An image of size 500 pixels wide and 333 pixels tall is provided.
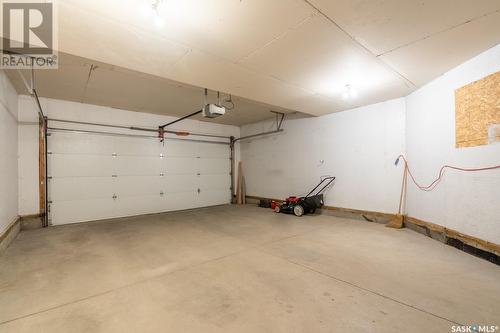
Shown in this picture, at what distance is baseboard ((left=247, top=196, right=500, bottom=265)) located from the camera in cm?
270

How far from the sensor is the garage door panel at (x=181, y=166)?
6554mm

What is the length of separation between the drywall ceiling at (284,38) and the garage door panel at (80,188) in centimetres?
349

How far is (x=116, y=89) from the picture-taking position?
4348 millimetres

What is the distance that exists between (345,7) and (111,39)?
2354mm

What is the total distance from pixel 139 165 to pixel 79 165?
128 centimetres

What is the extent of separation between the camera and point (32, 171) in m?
4.59

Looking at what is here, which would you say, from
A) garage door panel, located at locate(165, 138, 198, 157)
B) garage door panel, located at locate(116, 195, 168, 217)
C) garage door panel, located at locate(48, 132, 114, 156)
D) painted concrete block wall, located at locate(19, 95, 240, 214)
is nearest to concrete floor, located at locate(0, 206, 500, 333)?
painted concrete block wall, located at locate(19, 95, 240, 214)

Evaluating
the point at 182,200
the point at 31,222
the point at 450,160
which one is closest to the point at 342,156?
the point at 450,160

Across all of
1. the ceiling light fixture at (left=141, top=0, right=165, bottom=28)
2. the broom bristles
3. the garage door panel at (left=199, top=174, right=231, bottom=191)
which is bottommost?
the broom bristles

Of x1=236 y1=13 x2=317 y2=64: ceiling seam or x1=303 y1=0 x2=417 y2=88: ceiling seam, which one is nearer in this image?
x1=303 y1=0 x2=417 y2=88: ceiling seam

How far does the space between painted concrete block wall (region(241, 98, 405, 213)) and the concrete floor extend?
127cm

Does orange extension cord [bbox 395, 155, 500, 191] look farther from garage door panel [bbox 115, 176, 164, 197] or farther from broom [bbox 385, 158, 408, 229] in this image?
garage door panel [bbox 115, 176, 164, 197]

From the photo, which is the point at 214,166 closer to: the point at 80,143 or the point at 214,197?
the point at 214,197

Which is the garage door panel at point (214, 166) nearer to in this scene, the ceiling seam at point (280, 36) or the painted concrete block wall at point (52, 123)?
the painted concrete block wall at point (52, 123)
